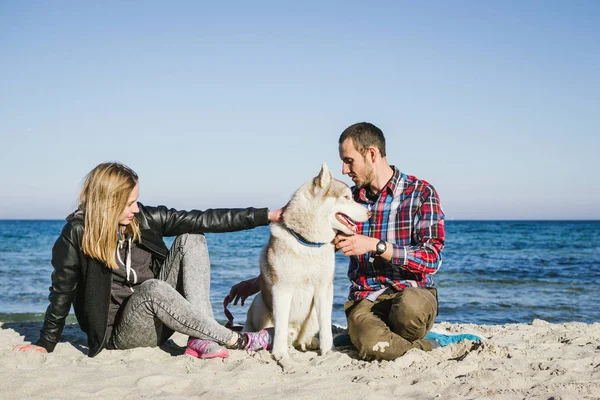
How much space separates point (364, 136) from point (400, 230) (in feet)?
2.82

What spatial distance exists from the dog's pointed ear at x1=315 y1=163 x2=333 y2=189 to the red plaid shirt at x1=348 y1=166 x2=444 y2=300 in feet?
1.61

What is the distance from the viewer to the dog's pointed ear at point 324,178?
14.4 ft

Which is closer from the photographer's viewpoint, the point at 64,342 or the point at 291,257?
the point at 291,257

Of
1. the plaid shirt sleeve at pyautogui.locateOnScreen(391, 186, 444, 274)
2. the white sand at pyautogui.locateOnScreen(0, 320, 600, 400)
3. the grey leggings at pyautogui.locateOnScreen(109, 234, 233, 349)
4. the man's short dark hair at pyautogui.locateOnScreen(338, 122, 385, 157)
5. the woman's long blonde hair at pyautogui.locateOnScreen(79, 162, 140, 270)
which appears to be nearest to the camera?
the white sand at pyautogui.locateOnScreen(0, 320, 600, 400)

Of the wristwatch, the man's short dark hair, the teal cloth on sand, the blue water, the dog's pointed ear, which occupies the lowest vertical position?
the blue water

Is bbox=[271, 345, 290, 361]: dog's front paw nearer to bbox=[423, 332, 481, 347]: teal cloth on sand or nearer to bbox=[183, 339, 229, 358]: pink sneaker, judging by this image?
bbox=[183, 339, 229, 358]: pink sneaker

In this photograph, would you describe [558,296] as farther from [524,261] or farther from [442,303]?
[524,261]

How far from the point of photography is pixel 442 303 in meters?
9.25

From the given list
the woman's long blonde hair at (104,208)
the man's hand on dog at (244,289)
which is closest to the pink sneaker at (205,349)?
the man's hand on dog at (244,289)

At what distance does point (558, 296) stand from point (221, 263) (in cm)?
1066

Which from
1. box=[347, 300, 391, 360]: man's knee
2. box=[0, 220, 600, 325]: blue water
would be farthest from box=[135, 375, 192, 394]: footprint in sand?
box=[0, 220, 600, 325]: blue water

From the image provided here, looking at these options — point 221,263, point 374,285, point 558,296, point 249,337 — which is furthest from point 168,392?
point 221,263

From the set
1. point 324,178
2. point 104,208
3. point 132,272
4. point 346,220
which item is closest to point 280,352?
point 346,220

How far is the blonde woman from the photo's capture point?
3965 mm
